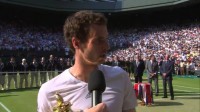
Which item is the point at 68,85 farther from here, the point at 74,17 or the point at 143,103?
the point at 143,103

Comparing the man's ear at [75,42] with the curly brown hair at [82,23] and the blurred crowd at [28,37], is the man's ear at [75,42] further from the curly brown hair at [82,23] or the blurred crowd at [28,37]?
the blurred crowd at [28,37]

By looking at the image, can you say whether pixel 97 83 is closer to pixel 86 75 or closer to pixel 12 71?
pixel 86 75

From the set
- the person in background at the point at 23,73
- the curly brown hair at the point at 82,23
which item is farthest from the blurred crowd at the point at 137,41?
the curly brown hair at the point at 82,23

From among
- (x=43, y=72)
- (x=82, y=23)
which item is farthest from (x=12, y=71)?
(x=82, y=23)

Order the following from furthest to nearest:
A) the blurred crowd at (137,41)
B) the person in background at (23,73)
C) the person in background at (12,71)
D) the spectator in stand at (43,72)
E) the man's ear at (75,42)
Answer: the blurred crowd at (137,41), the spectator in stand at (43,72), the person in background at (23,73), the person in background at (12,71), the man's ear at (75,42)

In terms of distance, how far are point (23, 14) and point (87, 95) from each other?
53.9 m

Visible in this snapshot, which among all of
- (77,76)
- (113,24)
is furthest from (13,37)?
(77,76)

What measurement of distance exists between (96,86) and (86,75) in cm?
51

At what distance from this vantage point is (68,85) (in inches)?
111

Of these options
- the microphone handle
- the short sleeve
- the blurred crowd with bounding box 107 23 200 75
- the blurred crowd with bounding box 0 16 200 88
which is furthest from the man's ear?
the blurred crowd with bounding box 0 16 200 88

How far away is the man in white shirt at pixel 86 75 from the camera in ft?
8.81

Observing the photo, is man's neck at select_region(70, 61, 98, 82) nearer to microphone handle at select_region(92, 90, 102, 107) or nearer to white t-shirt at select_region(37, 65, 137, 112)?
white t-shirt at select_region(37, 65, 137, 112)

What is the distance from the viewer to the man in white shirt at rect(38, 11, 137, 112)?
106 inches

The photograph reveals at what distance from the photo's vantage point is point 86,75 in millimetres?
2830
